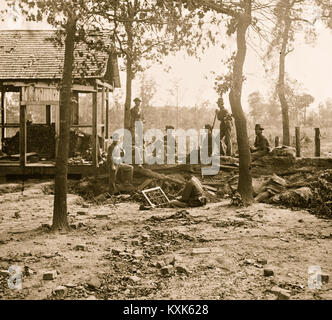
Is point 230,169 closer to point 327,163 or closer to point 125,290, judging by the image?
point 327,163

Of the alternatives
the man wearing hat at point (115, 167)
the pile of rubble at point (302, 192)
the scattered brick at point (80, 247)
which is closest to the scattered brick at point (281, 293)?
the scattered brick at point (80, 247)

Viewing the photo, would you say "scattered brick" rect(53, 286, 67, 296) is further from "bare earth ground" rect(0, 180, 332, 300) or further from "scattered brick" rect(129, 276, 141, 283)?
"scattered brick" rect(129, 276, 141, 283)

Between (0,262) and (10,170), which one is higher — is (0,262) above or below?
below

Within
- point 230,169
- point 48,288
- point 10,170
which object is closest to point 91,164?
point 10,170

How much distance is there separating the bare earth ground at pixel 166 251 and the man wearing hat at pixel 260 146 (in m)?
4.22

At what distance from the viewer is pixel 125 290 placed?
238 inches

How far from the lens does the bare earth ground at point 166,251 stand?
19.8ft

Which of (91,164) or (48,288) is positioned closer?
(48,288)

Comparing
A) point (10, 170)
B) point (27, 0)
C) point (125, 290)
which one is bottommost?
point (125, 290)

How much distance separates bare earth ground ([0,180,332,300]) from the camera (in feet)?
19.8

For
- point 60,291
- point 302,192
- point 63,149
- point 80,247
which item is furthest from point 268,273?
point 302,192

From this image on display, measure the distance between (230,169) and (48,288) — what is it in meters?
10.2

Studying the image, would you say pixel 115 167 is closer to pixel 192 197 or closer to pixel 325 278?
pixel 192 197

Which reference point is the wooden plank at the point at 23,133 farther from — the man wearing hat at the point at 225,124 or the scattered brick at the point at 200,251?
the scattered brick at the point at 200,251
